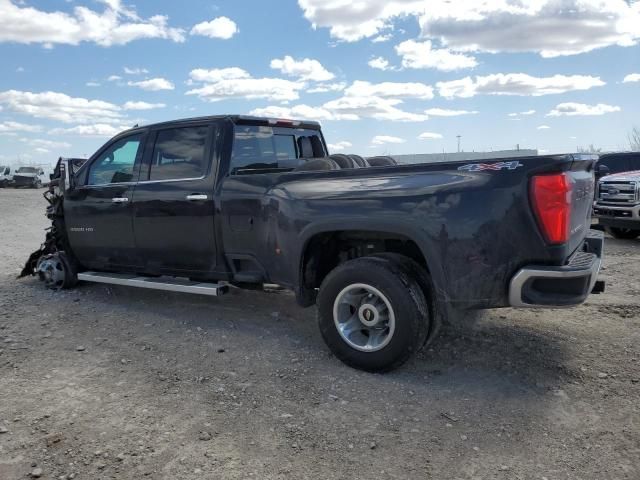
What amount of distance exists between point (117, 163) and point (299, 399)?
11.8 feet

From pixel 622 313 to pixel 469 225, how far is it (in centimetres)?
288

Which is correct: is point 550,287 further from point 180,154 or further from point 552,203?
point 180,154

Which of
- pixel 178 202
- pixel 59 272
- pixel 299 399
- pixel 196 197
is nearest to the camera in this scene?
pixel 299 399

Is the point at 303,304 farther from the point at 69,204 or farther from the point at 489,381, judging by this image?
the point at 69,204

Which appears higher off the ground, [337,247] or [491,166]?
[491,166]

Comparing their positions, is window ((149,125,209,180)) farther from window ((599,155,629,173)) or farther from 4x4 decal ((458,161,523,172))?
window ((599,155,629,173))

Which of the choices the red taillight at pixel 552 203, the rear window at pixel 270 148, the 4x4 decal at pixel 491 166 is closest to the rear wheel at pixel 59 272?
the rear window at pixel 270 148

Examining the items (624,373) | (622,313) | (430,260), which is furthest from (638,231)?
(430,260)

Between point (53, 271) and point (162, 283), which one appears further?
point (53, 271)

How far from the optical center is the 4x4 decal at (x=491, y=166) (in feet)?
11.2

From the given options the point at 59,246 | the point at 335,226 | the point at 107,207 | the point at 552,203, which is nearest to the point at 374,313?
the point at 335,226

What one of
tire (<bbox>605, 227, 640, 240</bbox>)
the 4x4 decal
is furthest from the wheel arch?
tire (<bbox>605, 227, 640, 240</bbox>)

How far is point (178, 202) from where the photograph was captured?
207 inches

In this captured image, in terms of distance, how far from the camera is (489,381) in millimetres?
3955
